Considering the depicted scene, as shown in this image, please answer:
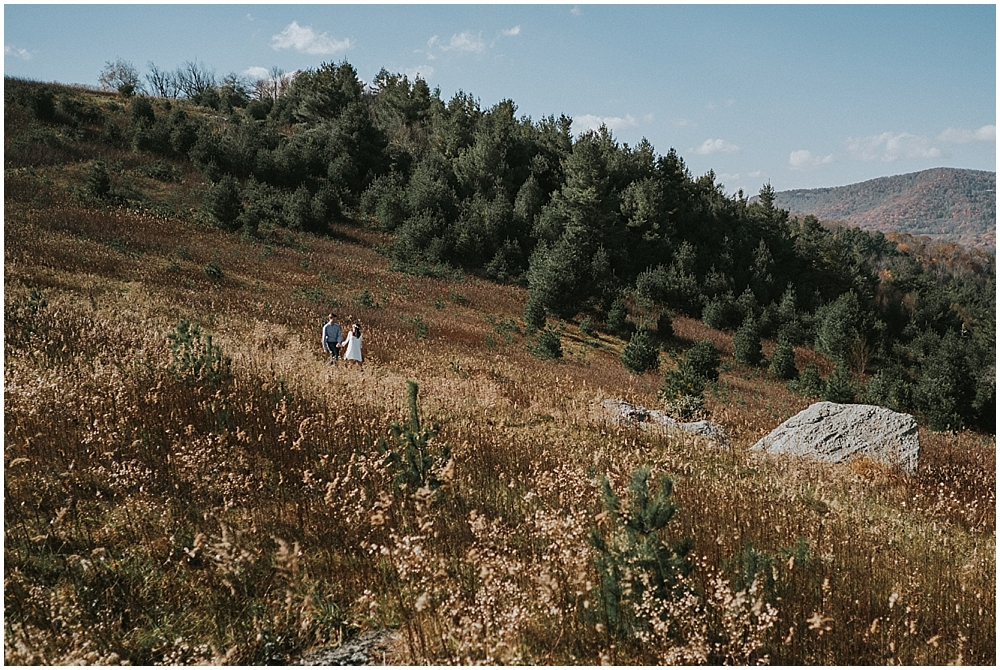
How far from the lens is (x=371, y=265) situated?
29.2 m

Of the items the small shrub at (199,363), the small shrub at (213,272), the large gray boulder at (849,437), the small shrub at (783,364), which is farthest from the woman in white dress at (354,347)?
the small shrub at (783,364)

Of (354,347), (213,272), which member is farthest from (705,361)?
(213,272)

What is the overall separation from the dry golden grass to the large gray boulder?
545 mm

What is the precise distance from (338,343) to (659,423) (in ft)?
25.0

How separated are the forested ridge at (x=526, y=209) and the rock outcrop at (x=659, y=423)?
15571 mm

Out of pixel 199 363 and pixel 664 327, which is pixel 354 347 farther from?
pixel 664 327

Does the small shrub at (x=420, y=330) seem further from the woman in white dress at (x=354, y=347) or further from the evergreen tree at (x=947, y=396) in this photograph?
the evergreen tree at (x=947, y=396)

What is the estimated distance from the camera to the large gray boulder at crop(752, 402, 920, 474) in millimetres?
7613

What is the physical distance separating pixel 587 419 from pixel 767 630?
4.90m

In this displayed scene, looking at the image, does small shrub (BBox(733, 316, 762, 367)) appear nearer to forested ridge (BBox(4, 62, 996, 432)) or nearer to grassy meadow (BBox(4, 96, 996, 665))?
forested ridge (BBox(4, 62, 996, 432))

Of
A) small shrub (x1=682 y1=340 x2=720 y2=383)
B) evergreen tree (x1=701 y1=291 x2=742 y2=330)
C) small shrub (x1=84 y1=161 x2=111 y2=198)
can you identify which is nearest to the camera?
small shrub (x1=682 y1=340 x2=720 y2=383)

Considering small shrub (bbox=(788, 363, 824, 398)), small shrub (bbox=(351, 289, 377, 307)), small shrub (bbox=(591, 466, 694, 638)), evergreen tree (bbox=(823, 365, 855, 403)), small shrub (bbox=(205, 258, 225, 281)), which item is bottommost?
small shrub (bbox=(788, 363, 824, 398))

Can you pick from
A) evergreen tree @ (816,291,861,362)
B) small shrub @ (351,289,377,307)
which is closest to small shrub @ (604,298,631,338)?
small shrub @ (351,289,377,307)

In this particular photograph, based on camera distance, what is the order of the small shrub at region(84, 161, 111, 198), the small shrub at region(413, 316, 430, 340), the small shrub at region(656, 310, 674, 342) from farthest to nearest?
the small shrub at region(656, 310, 674, 342) < the small shrub at region(84, 161, 111, 198) < the small shrub at region(413, 316, 430, 340)
